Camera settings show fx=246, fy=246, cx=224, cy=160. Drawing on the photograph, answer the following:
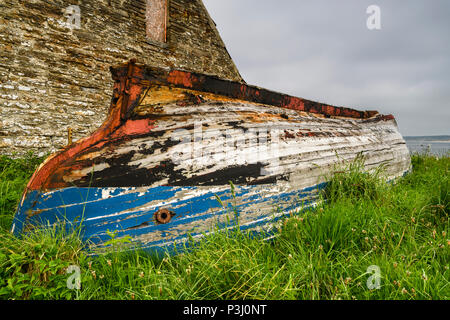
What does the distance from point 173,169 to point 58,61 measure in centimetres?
585

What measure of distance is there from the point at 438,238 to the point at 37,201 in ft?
9.89

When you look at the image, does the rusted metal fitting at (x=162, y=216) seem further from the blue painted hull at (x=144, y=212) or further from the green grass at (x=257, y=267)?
the green grass at (x=257, y=267)

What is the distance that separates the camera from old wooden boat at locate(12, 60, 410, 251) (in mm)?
1806

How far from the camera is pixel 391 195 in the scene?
8.83ft

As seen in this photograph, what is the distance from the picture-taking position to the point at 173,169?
2002mm

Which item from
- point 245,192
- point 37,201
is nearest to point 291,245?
point 245,192
